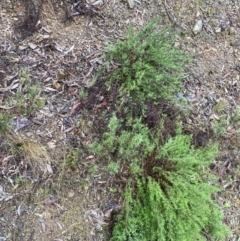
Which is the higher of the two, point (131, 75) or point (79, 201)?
point (131, 75)

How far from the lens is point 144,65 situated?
9.47 feet

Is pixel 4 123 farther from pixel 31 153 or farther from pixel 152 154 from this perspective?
pixel 152 154

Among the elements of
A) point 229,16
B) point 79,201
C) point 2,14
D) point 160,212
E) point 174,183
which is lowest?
point 79,201

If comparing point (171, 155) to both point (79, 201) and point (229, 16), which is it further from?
point (229, 16)

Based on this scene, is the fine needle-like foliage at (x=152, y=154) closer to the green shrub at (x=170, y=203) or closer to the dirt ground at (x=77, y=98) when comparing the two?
the green shrub at (x=170, y=203)

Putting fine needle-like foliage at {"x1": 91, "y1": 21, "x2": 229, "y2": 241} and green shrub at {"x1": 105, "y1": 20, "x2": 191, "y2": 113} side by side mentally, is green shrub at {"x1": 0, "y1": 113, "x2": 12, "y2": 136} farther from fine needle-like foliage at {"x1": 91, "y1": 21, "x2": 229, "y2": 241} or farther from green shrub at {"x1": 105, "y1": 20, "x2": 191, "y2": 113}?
green shrub at {"x1": 105, "y1": 20, "x2": 191, "y2": 113}

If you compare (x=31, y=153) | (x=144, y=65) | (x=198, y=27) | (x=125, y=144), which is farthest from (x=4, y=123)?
(x=198, y=27)

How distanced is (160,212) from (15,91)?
1.24 m

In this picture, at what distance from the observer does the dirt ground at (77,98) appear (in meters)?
2.77

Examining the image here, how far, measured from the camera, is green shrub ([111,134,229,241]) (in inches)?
110

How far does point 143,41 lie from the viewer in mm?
2980

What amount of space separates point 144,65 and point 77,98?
0.51 meters

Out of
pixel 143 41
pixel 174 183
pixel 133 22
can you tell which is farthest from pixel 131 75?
pixel 174 183

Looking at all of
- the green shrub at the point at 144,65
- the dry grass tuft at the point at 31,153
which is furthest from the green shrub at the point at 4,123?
the green shrub at the point at 144,65
